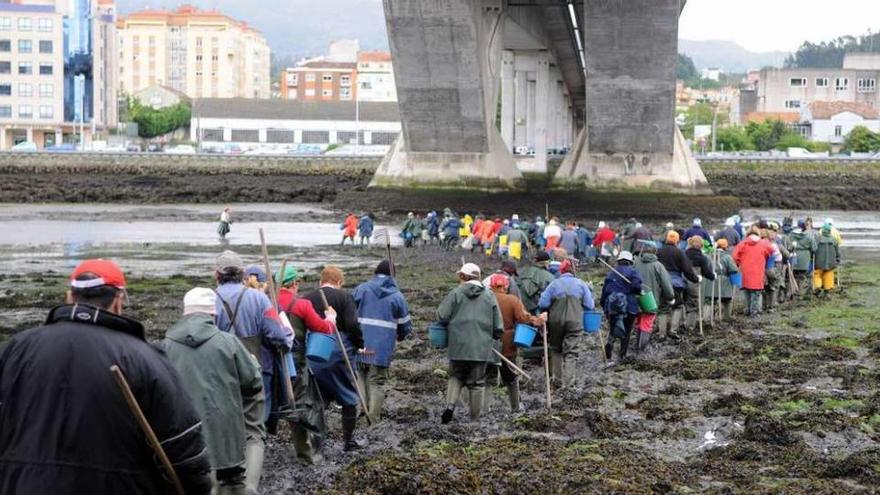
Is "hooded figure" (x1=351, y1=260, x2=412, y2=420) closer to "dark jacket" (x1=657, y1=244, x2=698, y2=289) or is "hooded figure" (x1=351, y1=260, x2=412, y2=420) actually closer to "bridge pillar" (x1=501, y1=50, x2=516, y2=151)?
"dark jacket" (x1=657, y1=244, x2=698, y2=289)

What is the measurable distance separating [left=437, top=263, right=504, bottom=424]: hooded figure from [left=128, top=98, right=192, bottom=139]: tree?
124m

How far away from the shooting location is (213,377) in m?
7.65

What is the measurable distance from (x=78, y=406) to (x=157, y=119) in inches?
5187

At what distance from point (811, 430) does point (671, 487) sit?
2.82 meters

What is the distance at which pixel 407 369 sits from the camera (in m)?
16.3

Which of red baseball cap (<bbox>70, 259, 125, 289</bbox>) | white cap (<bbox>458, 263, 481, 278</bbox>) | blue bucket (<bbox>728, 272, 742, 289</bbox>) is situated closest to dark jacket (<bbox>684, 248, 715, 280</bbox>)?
Answer: blue bucket (<bbox>728, 272, 742, 289</bbox>)

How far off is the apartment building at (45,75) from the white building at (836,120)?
205 ft

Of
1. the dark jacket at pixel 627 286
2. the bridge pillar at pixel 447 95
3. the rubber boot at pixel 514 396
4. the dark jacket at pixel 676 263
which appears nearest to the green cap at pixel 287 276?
the rubber boot at pixel 514 396

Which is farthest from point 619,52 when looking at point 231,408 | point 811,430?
point 231,408

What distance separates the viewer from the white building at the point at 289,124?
445ft

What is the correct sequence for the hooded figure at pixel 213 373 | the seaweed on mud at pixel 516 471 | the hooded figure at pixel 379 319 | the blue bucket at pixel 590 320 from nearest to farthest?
the hooded figure at pixel 213 373 < the seaweed on mud at pixel 516 471 < the hooded figure at pixel 379 319 < the blue bucket at pixel 590 320

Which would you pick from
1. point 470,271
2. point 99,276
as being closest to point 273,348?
point 470,271

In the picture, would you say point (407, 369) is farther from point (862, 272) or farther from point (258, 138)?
point (258, 138)

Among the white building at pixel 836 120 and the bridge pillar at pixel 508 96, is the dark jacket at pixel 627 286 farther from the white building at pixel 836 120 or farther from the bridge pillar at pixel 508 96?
the white building at pixel 836 120
